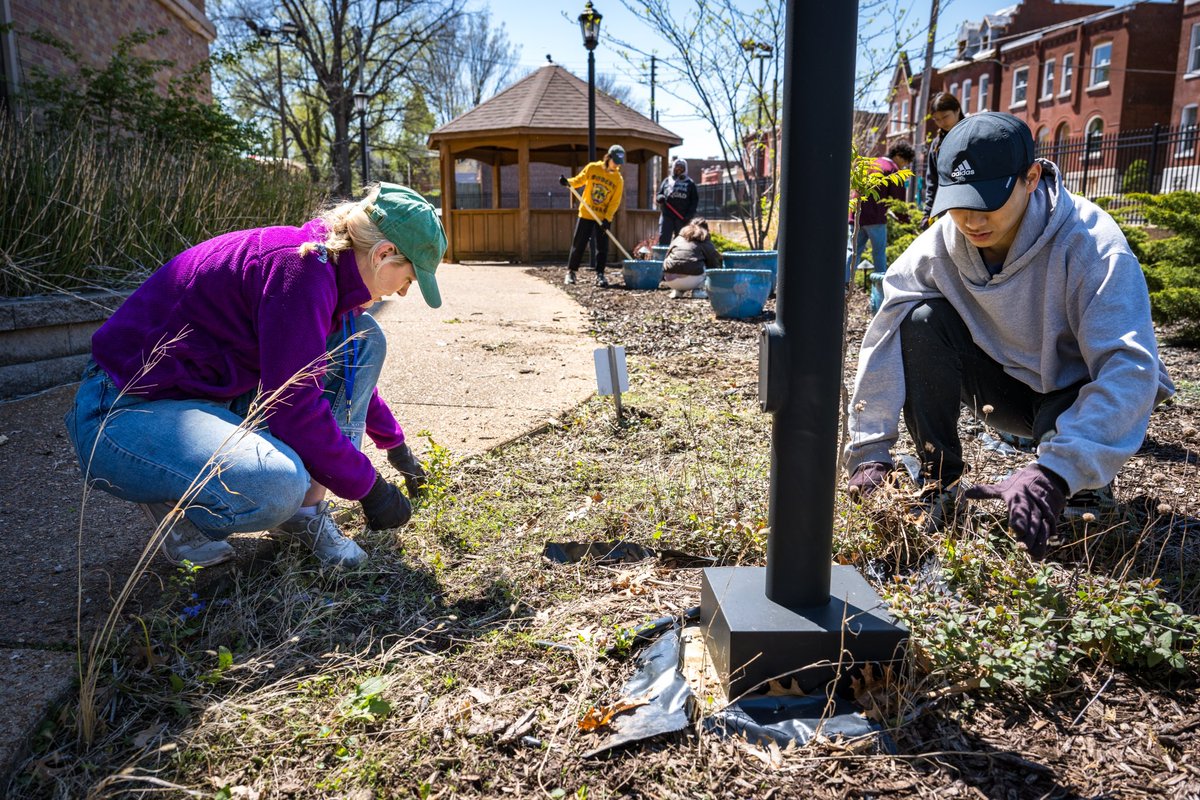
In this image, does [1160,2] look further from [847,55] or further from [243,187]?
[847,55]

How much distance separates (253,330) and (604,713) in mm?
1352

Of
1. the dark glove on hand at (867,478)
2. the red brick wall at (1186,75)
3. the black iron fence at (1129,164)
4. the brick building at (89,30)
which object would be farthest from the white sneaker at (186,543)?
the red brick wall at (1186,75)

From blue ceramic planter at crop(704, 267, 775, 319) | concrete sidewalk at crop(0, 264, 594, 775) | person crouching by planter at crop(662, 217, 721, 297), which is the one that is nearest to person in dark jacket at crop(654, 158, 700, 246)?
person crouching by planter at crop(662, 217, 721, 297)

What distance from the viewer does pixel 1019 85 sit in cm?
3538

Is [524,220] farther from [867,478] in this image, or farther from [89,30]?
[867,478]

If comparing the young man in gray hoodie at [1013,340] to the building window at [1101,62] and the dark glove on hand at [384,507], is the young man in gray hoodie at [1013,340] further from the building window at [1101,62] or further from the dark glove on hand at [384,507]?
the building window at [1101,62]

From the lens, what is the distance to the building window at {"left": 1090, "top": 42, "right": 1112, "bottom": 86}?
97.9ft

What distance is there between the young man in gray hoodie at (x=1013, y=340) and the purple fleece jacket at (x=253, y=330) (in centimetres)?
152

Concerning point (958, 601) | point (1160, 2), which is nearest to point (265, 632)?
point (958, 601)

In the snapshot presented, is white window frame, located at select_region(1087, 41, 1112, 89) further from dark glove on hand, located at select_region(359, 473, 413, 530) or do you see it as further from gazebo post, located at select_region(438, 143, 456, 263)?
dark glove on hand, located at select_region(359, 473, 413, 530)

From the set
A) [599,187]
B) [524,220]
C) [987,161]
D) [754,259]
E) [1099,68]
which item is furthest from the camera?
[1099,68]

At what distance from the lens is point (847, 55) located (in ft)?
4.99

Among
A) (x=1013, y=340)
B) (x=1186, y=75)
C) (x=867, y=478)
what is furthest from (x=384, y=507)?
(x=1186, y=75)

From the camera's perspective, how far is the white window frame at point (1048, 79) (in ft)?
109
